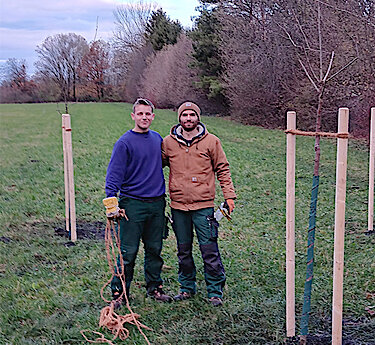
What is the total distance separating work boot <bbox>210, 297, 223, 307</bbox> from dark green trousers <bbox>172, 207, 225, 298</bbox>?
0.04 m

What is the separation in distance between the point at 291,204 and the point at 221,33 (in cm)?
2791

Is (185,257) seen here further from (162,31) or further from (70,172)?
(162,31)

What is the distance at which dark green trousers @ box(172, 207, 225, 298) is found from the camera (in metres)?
4.64

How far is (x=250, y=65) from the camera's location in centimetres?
2697

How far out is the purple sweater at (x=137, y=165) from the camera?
14.7ft

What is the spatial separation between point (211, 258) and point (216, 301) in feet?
1.41

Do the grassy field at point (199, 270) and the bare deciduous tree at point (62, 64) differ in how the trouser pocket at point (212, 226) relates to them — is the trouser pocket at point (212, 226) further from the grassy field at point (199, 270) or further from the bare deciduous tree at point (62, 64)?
the bare deciduous tree at point (62, 64)

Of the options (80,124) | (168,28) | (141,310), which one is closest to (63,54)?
(141,310)

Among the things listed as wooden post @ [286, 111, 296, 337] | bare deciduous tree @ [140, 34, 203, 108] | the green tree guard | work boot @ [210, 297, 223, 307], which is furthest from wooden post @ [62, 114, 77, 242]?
bare deciduous tree @ [140, 34, 203, 108]

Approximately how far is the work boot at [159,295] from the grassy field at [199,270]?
0.09 meters

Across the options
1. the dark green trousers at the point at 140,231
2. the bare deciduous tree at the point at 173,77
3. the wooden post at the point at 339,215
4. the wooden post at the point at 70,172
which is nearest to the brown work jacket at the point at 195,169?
the dark green trousers at the point at 140,231

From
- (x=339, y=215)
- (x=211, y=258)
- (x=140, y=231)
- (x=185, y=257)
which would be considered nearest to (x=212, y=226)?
(x=211, y=258)

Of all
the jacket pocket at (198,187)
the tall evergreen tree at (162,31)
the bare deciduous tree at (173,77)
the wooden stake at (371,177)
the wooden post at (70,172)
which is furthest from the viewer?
the tall evergreen tree at (162,31)

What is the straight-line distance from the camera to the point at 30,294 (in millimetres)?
5113
